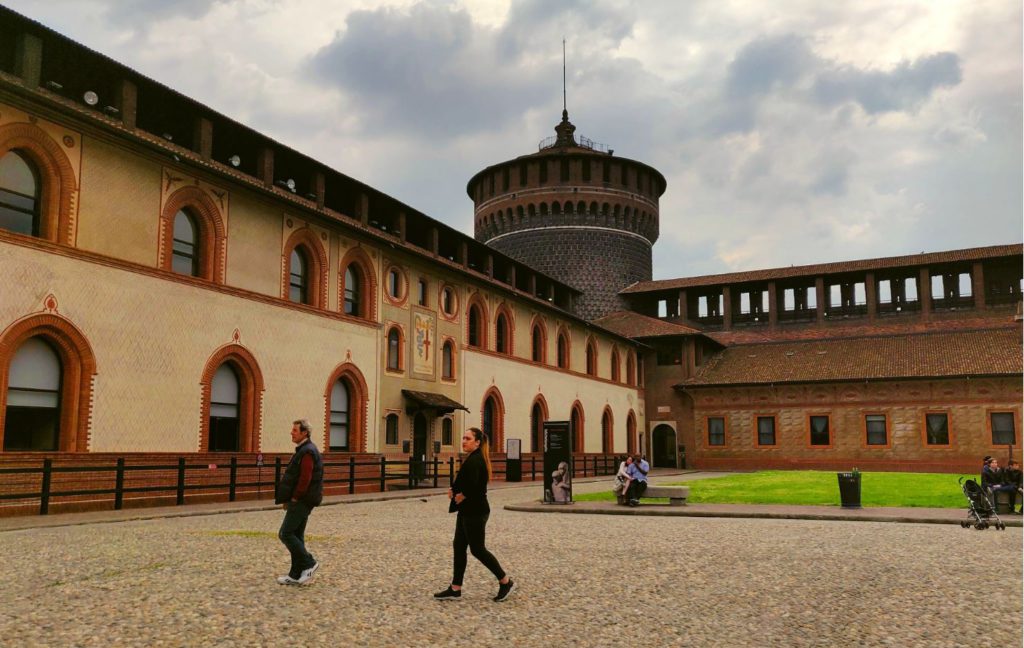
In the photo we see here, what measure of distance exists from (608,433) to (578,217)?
51.6 ft

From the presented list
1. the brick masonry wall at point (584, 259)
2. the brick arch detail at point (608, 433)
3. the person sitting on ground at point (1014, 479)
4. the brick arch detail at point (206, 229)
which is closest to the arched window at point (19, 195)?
the brick arch detail at point (206, 229)

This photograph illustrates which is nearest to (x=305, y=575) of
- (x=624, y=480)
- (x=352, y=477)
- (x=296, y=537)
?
(x=296, y=537)

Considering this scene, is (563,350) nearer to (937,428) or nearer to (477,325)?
(477,325)

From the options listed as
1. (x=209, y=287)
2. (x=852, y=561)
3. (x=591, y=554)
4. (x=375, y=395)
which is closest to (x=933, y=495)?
(x=852, y=561)

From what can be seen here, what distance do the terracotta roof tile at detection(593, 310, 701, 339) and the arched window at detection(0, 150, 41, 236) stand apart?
36245 millimetres

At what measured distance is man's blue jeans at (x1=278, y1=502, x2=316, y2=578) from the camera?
28.9 feet

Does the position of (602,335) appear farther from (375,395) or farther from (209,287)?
(209,287)

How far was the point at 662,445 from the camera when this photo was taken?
5369cm

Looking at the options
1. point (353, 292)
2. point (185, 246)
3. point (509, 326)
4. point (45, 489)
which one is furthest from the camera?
point (509, 326)

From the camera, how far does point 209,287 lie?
22.3 metres

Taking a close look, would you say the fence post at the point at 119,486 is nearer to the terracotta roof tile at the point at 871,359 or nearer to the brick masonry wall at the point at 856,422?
the terracotta roof tile at the point at 871,359

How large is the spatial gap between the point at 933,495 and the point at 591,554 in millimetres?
14871

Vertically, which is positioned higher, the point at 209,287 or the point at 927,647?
the point at 209,287

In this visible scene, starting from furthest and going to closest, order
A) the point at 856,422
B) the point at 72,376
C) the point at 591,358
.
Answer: the point at 591,358
the point at 856,422
the point at 72,376
